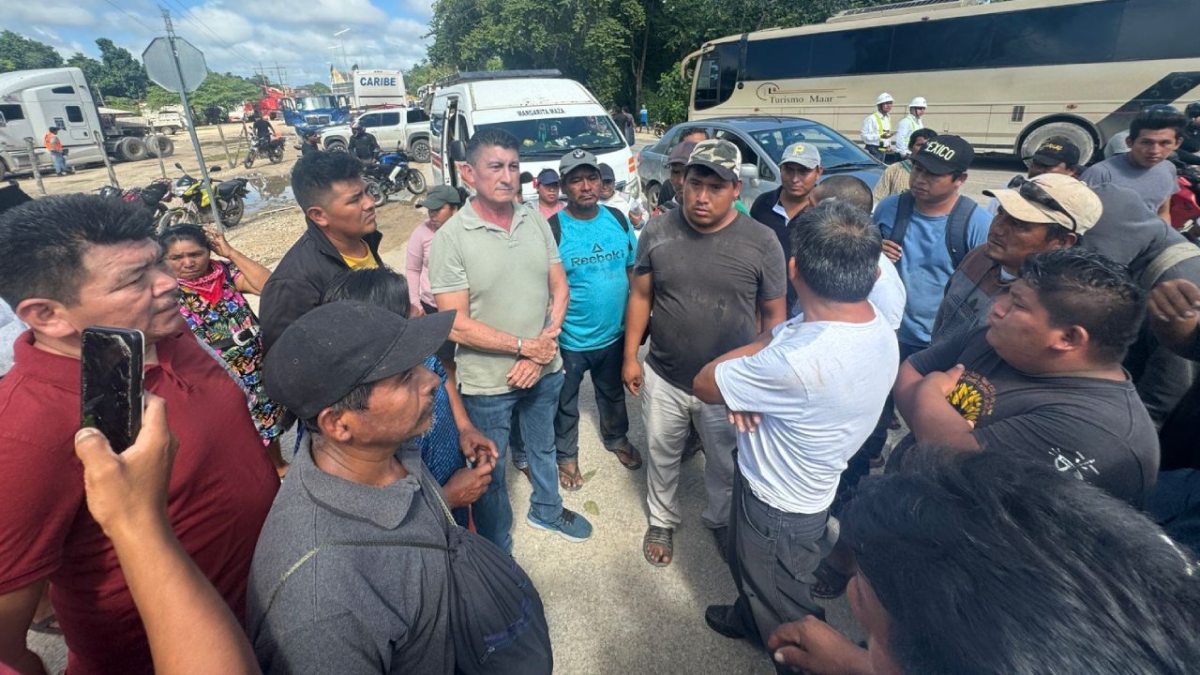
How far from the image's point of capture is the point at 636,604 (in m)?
2.54

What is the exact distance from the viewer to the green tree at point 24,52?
181 ft

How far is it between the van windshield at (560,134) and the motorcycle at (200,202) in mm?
5788

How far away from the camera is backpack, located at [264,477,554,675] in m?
1.22

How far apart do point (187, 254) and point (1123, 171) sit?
5997mm

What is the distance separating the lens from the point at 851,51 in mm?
14094

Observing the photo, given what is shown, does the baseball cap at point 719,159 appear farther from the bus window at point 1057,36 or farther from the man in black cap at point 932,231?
the bus window at point 1057,36

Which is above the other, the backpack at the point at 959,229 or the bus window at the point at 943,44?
the bus window at the point at 943,44

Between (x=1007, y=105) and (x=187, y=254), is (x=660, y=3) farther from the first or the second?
(x=187, y=254)

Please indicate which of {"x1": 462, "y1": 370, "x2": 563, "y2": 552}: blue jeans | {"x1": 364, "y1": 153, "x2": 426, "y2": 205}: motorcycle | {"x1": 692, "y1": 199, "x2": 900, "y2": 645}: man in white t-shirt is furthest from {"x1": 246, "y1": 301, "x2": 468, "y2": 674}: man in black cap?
{"x1": 364, "y1": 153, "x2": 426, "y2": 205}: motorcycle

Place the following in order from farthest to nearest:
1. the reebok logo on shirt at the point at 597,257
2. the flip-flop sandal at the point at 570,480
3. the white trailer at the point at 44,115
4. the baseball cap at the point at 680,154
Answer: the white trailer at the point at 44,115
the baseball cap at the point at 680,154
the flip-flop sandal at the point at 570,480
the reebok logo on shirt at the point at 597,257

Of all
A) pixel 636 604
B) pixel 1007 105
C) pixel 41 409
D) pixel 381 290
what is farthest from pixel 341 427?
pixel 1007 105

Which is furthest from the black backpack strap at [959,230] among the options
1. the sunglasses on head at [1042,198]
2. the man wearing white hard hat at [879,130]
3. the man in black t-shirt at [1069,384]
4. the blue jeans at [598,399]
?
the man wearing white hard hat at [879,130]

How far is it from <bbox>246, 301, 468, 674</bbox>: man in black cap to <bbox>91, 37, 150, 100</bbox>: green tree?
80.7 m

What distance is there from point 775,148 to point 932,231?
4.63 meters
